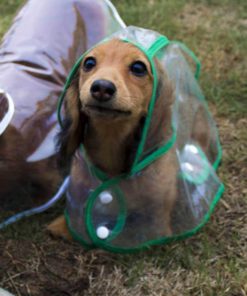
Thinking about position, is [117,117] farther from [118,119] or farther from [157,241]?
[157,241]

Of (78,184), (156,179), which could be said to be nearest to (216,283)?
(156,179)

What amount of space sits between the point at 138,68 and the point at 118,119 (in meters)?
0.17

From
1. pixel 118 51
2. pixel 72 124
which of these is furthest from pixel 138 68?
pixel 72 124

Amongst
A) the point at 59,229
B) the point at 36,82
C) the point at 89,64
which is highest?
the point at 89,64

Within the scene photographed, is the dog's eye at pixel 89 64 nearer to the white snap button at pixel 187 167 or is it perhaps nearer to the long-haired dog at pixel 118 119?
the long-haired dog at pixel 118 119

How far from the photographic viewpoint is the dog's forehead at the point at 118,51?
71.8 inches

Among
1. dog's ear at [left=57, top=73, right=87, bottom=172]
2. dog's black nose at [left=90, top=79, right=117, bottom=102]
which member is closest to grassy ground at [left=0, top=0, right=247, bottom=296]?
dog's ear at [left=57, top=73, right=87, bottom=172]

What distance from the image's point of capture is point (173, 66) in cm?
232

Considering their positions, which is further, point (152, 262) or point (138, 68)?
point (152, 262)

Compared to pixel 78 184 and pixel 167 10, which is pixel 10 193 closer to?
pixel 78 184

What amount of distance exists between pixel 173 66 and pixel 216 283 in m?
0.86

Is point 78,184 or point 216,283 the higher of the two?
point 78,184

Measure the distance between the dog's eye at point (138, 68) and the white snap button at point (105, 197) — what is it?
51 cm

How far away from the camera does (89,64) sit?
73.8 inches
